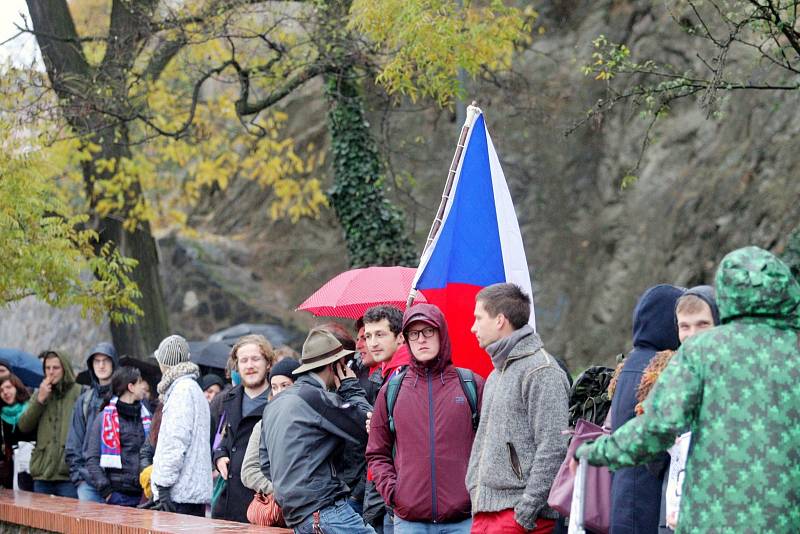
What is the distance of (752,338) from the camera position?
4.14 m

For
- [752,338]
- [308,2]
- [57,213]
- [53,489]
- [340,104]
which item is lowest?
[53,489]

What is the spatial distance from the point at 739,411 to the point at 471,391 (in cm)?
227

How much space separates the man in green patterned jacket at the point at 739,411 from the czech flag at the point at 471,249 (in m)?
3.59

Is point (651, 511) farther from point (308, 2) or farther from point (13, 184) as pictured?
point (308, 2)

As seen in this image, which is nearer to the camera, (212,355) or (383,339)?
(383,339)

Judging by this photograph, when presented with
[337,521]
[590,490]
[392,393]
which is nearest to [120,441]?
[337,521]

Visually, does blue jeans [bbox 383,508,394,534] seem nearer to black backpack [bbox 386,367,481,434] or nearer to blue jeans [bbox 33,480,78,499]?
black backpack [bbox 386,367,481,434]

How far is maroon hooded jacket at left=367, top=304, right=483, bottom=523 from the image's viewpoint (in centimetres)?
607

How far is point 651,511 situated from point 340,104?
11811mm

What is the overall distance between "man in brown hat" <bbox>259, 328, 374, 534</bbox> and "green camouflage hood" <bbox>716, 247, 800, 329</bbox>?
111 inches

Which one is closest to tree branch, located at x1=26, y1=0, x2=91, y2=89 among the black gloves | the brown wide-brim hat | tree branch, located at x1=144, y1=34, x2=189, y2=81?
tree branch, located at x1=144, y1=34, x2=189, y2=81

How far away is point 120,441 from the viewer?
9727 mm

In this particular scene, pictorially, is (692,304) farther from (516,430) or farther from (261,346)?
Answer: (261,346)

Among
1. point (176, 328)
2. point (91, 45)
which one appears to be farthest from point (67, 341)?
point (91, 45)
